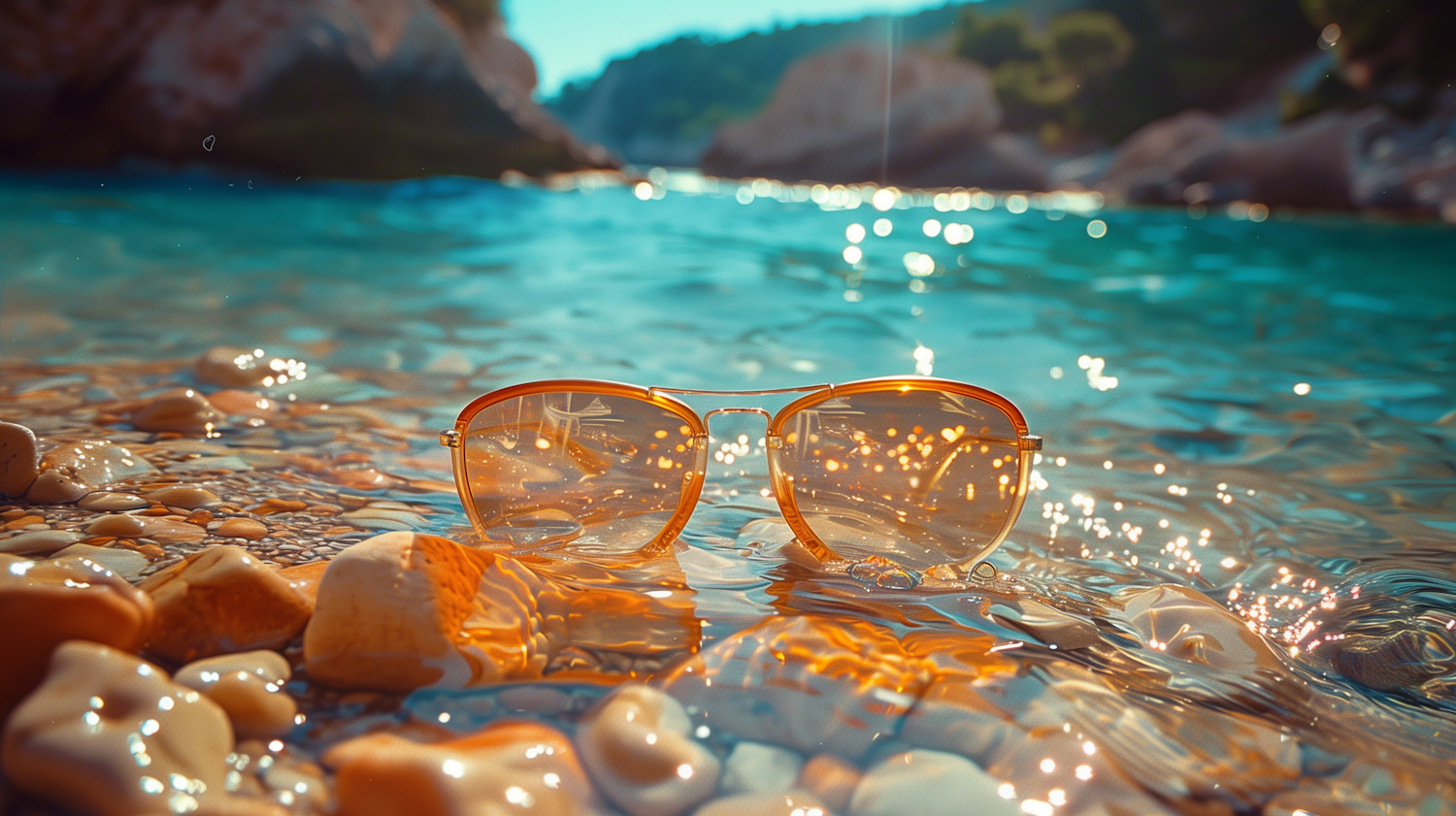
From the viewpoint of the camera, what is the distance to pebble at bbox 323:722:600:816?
0.81 m

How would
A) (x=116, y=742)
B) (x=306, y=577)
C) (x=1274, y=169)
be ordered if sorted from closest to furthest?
1. (x=116, y=742)
2. (x=306, y=577)
3. (x=1274, y=169)

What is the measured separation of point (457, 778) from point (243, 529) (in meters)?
0.90

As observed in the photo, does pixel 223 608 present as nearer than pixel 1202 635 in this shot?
Yes

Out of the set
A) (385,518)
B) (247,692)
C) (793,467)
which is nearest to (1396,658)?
(793,467)

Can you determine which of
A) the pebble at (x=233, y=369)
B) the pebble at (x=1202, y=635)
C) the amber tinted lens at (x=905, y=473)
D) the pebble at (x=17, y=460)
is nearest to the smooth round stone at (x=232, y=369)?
the pebble at (x=233, y=369)

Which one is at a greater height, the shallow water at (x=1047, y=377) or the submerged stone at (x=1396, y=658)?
the shallow water at (x=1047, y=377)

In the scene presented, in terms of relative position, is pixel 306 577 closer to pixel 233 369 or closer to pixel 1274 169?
pixel 233 369

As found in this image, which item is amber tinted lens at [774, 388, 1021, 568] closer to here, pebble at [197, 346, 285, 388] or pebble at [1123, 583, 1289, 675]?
pebble at [1123, 583, 1289, 675]

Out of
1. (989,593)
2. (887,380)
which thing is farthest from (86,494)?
(989,593)

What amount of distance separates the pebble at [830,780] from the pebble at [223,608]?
668 millimetres

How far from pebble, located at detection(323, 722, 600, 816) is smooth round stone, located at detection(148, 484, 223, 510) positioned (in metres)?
0.89

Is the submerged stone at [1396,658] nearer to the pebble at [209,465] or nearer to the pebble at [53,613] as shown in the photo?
the pebble at [53,613]

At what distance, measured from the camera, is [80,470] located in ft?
5.24

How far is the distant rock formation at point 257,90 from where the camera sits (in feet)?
47.6
